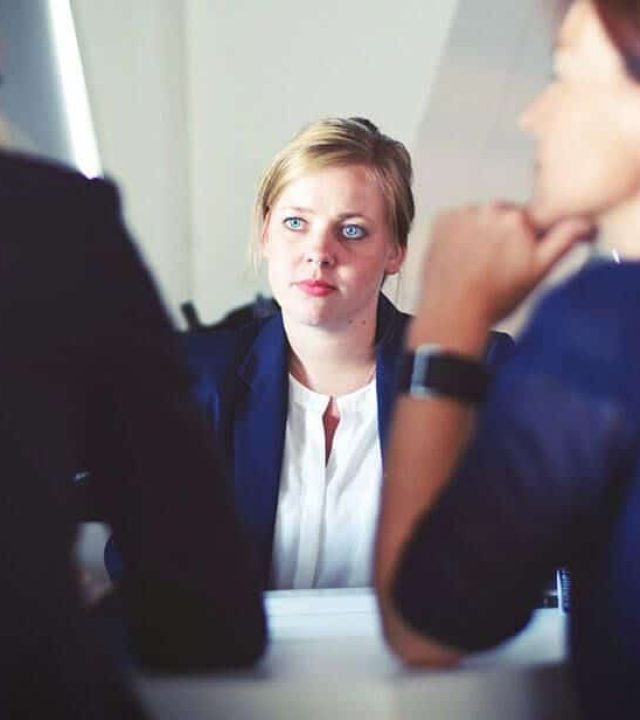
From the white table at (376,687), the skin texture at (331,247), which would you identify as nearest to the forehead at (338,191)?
the skin texture at (331,247)

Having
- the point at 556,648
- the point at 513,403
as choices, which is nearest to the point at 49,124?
the point at 513,403

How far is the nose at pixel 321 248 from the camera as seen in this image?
0.74m

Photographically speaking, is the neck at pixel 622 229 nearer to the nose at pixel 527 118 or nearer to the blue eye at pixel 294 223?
the nose at pixel 527 118

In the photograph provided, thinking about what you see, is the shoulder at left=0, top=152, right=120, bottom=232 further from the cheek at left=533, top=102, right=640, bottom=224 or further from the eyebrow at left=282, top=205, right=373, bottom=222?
the cheek at left=533, top=102, right=640, bottom=224

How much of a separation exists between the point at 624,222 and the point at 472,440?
179 millimetres

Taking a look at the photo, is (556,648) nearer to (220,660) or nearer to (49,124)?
(220,660)

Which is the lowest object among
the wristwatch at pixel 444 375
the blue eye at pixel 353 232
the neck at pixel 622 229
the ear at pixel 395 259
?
the wristwatch at pixel 444 375

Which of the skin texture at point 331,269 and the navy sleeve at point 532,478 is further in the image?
the skin texture at point 331,269

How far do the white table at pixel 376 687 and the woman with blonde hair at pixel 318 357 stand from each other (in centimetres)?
7

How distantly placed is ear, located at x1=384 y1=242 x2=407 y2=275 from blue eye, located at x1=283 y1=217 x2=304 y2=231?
7 cm

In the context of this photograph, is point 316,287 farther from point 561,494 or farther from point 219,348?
point 561,494

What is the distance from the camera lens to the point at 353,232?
2.43ft

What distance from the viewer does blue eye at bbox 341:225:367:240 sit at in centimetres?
74

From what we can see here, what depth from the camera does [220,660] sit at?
0.68m
